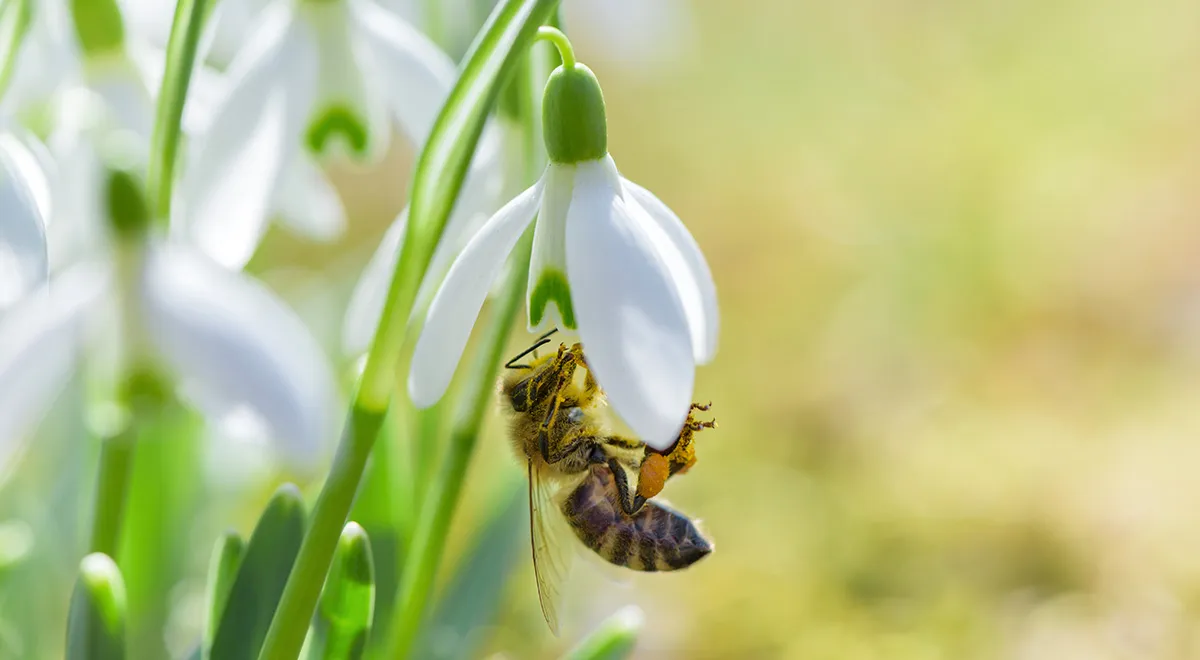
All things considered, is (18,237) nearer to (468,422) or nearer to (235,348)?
(235,348)

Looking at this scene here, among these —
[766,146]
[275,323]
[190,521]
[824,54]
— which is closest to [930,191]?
[766,146]

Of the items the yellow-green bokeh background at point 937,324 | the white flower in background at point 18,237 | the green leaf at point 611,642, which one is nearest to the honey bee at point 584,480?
the green leaf at point 611,642

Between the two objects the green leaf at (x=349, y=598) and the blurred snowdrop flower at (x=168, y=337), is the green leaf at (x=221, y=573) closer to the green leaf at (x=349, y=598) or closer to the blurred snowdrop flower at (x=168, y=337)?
the green leaf at (x=349, y=598)

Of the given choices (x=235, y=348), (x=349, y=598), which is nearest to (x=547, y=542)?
(x=349, y=598)

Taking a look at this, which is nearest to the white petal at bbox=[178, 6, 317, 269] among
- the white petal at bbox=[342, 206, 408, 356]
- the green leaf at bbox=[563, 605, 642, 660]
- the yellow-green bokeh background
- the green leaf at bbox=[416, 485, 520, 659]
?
the white petal at bbox=[342, 206, 408, 356]

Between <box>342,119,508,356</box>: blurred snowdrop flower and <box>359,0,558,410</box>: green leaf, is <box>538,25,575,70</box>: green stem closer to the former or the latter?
<box>359,0,558,410</box>: green leaf
